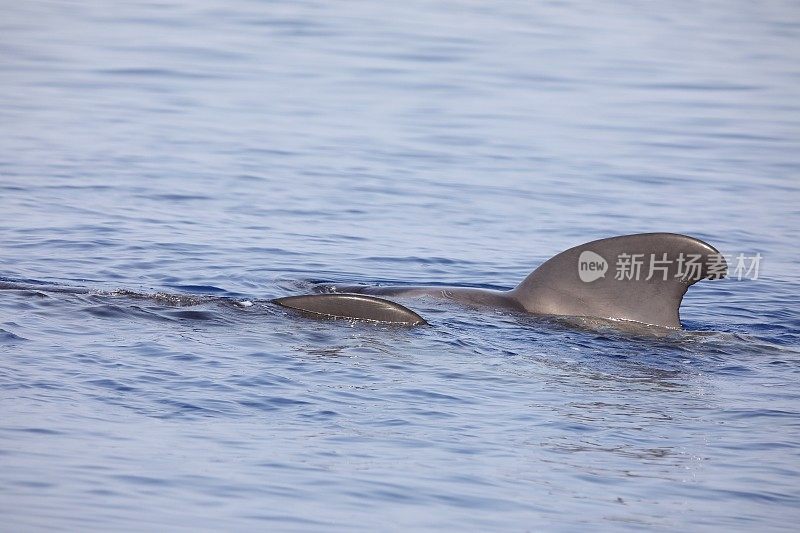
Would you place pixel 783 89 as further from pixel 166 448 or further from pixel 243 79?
pixel 166 448

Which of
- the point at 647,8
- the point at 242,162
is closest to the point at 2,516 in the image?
the point at 242,162

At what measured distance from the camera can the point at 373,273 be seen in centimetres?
1309

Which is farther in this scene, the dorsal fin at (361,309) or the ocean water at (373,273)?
the dorsal fin at (361,309)

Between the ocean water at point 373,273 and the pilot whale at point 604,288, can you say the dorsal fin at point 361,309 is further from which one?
the ocean water at point 373,273

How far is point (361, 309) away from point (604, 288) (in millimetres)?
1866

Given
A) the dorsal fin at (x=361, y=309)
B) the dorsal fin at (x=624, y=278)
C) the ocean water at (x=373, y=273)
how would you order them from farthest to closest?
the dorsal fin at (x=361, y=309)
the dorsal fin at (x=624, y=278)
the ocean water at (x=373, y=273)

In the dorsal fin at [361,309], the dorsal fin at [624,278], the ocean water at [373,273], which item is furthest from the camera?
the dorsal fin at [361,309]

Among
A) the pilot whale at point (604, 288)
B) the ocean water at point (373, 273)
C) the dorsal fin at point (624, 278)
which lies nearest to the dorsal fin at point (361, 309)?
the pilot whale at point (604, 288)

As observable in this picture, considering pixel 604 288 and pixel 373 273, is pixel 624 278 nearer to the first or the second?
pixel 604 288

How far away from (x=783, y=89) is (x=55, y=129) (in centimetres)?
1349

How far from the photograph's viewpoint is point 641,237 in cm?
993

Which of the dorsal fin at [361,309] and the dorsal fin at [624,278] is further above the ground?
the dorsal fin at [624,278]

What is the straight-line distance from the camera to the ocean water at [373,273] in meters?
7.23

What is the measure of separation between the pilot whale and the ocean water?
0.67 ft
